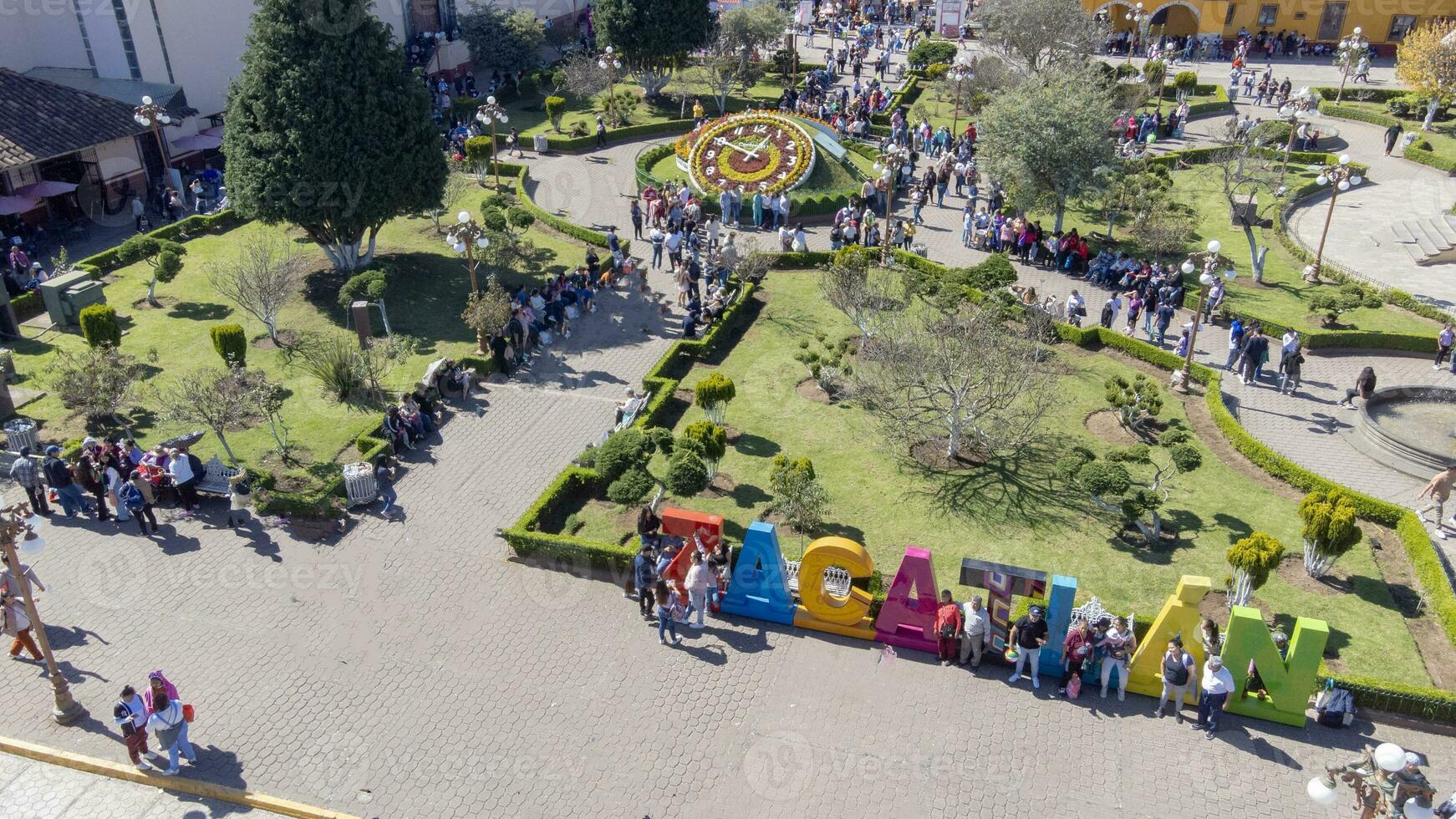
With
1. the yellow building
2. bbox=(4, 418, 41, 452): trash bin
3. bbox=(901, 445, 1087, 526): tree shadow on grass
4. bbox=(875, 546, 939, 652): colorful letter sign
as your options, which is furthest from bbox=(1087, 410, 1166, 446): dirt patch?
the yellow building

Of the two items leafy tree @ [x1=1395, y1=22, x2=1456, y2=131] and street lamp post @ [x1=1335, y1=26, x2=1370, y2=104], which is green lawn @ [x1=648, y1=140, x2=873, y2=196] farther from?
street lamp post @ [x1=1335, y1=26, x2=1370, y2=104]

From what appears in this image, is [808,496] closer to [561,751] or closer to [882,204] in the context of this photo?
[561,751]

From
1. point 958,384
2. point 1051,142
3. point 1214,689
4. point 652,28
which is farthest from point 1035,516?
point 652,28

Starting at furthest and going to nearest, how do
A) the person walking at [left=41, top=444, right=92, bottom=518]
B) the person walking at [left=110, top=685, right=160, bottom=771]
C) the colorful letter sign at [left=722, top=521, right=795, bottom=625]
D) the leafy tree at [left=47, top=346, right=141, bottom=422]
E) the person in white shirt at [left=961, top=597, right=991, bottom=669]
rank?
the leafy tree at [left=47, top=346, right=141, bottom=422], the person walking at [left=41, top=444, right=92, bottom=518], the colorful letter sign at [left=722, top=521, right=795, bottom=625], the person in white shirt at [left=961, top=597, right=991, bottom=669], the person walking at [left=110, top=685, right=160, bottom=771]

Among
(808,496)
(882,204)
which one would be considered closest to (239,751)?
(808,496)

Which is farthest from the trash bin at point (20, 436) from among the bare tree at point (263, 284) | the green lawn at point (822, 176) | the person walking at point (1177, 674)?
the person walking at point (1177, 674)

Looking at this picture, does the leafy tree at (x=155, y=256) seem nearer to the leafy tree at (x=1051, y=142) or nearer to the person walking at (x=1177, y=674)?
the leafy tree at (x=1051, y=142)
